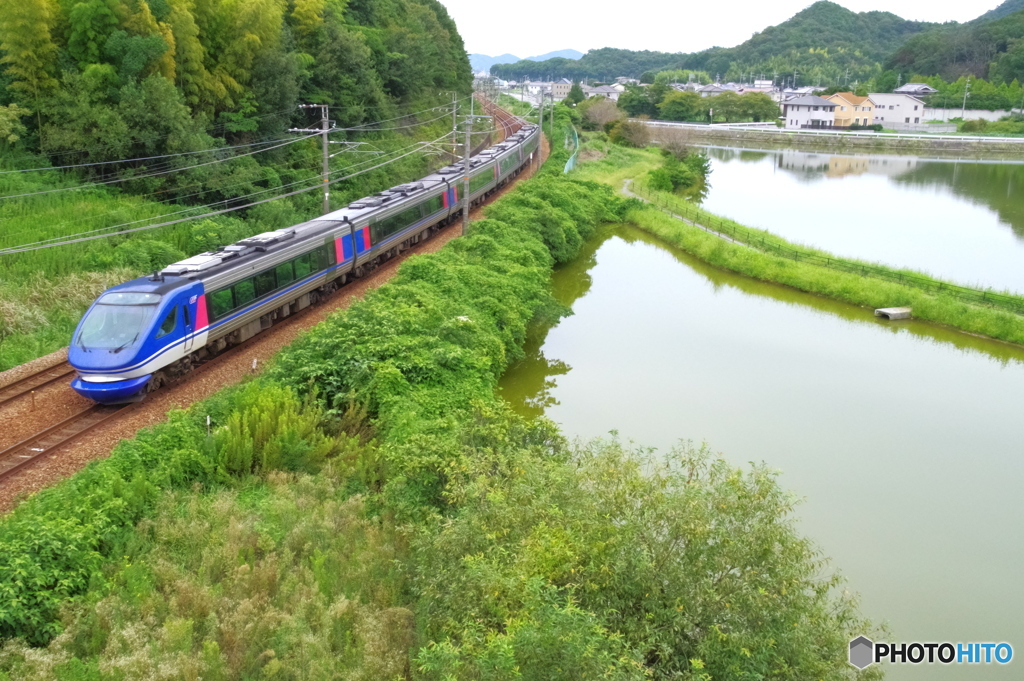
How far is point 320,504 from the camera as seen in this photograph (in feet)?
32.4

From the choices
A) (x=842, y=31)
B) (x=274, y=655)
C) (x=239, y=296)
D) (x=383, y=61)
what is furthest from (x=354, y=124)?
(x=842, y=31)

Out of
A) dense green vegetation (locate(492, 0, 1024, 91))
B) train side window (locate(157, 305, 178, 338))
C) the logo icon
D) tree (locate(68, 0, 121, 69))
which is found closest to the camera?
the logo icon

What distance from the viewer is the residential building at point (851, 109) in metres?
91.3

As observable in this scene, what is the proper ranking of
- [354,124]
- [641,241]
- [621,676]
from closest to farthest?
[621,676] < [641,241] < [354,124]

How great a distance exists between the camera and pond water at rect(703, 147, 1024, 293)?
3031 centimetres

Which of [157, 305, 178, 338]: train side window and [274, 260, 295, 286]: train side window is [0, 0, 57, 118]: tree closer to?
[274, 260, 295, 286]: train side window

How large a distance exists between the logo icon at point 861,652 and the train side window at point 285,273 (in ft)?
43.3

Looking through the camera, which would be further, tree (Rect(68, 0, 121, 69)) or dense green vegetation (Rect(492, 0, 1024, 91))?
dense green vegetation (Rect(492, 0, 1024, 91))

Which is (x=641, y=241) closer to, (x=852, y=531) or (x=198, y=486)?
(x=852, y=531)

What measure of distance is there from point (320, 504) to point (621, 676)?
5632 mm

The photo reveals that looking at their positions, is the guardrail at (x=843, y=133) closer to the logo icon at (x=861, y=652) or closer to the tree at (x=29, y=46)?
the tree at (x=29, y=46)

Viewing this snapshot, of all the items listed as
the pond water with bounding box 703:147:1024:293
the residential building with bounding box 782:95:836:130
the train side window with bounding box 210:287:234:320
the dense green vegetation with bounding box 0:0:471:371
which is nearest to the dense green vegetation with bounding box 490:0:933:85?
the residential building with bounding box 782:95:836:130

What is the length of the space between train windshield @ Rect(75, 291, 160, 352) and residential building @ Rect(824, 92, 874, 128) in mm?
94155

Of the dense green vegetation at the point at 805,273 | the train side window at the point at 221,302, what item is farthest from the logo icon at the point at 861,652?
the dense green vegetation at the point at 805,273
